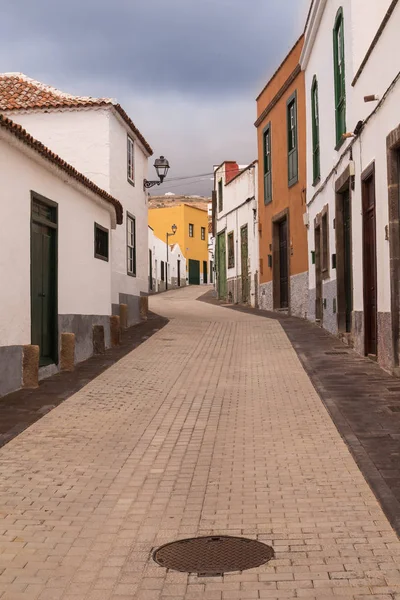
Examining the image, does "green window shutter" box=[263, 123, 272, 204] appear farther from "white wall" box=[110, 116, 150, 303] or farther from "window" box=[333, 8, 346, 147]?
"window" box=[333, 8, 346, 147]

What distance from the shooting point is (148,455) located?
661cm

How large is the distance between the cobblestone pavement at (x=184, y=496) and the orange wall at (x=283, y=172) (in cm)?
1040

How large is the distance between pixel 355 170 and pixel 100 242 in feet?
17.7

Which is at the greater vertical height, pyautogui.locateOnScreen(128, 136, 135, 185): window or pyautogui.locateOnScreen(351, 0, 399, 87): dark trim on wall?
pyautogui.locateOnScreen(128, 136, 135, 185): window

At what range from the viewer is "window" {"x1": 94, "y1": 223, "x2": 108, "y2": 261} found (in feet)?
47.8

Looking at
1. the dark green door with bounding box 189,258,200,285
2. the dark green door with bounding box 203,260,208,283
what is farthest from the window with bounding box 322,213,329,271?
the dark green door with bounding box 203,260,208,283

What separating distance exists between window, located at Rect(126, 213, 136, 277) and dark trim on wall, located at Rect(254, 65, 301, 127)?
5.71 meters

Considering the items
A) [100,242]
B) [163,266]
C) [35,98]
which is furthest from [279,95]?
[163,266]

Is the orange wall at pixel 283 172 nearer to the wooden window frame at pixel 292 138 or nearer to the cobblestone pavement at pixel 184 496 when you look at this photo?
the wooden window frame at pixel 292 138

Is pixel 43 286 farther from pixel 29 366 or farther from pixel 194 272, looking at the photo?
pixel 194 272

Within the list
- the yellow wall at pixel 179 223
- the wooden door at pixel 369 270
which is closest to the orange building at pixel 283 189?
the wooden door at pixel 369 270

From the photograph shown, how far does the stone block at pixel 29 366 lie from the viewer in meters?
10.3

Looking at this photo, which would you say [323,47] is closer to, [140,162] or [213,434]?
[140,162]

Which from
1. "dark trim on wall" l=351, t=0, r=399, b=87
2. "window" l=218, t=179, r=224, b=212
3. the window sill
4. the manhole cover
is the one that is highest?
Answer: "window" l=218, t=179, r=224, b=212
